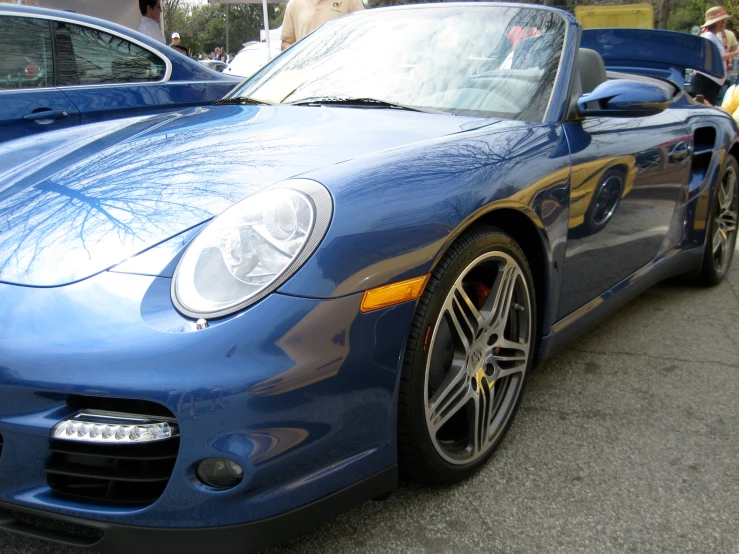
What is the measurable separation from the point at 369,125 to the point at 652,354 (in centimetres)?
160

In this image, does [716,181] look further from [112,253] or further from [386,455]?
[112,253]

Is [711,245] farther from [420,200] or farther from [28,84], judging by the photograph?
[28,84]

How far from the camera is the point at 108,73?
14.0 feet

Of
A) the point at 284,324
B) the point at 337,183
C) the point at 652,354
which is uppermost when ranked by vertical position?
the point at 337,183

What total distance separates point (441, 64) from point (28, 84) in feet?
7.97

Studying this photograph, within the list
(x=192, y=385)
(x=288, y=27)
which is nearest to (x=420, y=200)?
(x=192, y=385)

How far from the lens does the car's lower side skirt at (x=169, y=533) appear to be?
146cm

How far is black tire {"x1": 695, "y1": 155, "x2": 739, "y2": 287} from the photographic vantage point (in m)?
3.70

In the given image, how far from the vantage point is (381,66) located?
2.69 meters

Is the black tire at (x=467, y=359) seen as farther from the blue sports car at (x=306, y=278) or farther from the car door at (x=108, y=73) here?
the car door at (x=108, y=73)

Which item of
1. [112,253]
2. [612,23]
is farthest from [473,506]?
[612,23]

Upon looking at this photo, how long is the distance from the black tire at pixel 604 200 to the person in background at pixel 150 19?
456cm

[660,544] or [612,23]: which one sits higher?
[612,23]

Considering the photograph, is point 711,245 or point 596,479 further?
point 711,245
